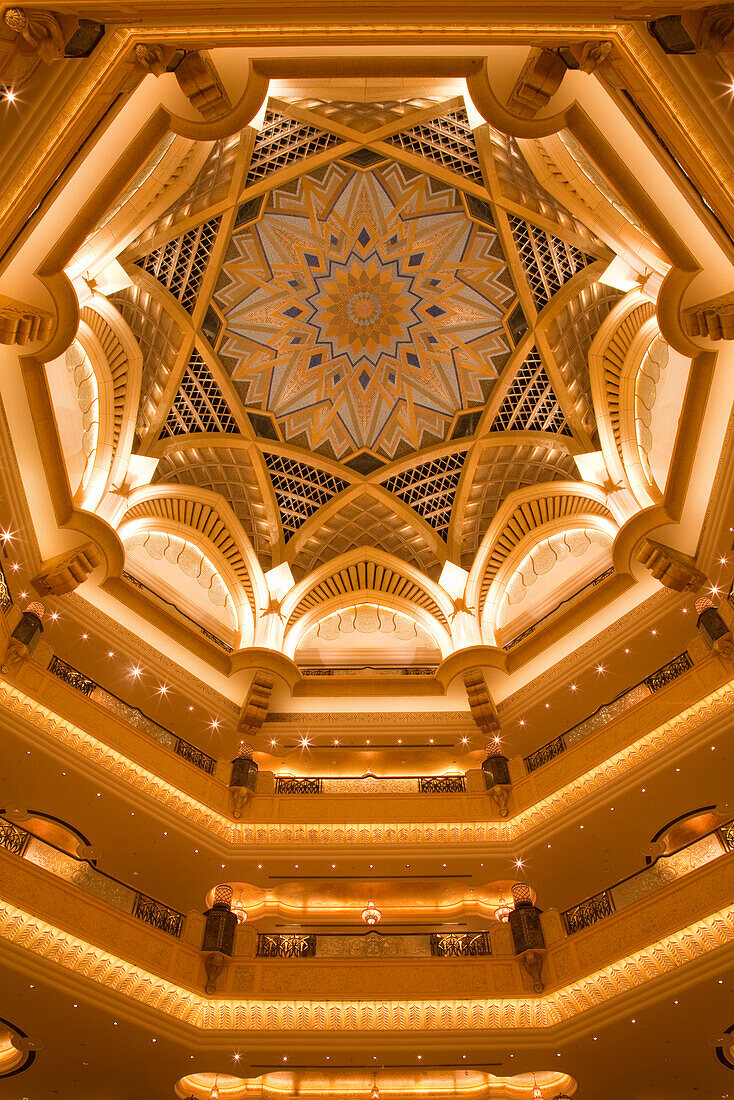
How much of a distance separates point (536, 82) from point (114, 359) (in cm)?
855

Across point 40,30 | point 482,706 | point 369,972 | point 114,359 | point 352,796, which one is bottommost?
point 369,972

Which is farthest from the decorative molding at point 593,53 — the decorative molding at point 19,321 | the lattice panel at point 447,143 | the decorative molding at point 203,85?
the lattice panel at point 447,143

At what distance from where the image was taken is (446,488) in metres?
17.3

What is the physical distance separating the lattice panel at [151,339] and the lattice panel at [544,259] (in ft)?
21.6

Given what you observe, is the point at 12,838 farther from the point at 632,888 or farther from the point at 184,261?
the point at 184,261

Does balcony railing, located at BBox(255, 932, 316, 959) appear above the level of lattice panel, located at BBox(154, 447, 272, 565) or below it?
below

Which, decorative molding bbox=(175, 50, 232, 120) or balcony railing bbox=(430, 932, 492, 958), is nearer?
decorative molding bbox=(175, 50, 232, 120)

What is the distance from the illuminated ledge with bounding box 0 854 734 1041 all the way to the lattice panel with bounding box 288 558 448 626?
7.10 m

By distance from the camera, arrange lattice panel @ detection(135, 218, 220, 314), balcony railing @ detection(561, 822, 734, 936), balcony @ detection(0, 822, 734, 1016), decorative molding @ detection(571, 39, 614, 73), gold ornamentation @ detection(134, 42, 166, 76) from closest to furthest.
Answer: decorative molding @ detection(571, 39, 614, 73) < gold ornamentation @ detection(134, 42, 166, 76) < balcony @ detection(0, 822, 734, 1016) < balcony railing @ detection(561, 822, 734, 936) < lattice panel @ detection(135, 218, 220, 314)

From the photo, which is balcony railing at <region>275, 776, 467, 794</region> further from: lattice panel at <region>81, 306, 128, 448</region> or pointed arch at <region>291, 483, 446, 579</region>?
lattice panel at <region>81, 306, 128, 448</region>

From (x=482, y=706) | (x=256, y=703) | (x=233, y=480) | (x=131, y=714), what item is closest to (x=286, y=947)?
(x=256, y=703)

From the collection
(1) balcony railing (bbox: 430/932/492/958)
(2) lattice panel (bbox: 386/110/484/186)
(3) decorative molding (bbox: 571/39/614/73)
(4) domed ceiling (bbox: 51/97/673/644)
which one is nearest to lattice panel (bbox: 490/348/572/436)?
(4) domed ceiling (bbox: 51/97/673/644)

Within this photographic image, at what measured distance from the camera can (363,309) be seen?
16938mm

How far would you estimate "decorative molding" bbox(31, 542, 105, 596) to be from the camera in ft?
39.8
